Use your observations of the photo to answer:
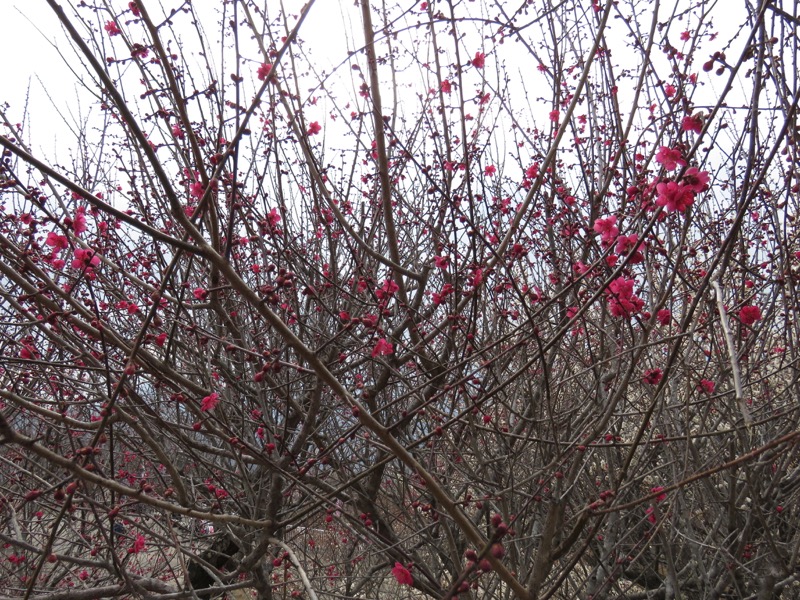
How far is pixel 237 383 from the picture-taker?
4.05 meters

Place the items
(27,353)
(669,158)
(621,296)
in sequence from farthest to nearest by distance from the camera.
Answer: (27,353) → (621,296) → (669,158)

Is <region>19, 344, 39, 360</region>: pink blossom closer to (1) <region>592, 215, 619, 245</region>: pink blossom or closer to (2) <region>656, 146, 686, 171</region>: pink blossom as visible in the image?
(1) <region>592, 215, 619, 245</region>: pink blossom

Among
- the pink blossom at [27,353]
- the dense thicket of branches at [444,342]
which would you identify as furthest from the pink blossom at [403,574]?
the pink blossom at [27,353]

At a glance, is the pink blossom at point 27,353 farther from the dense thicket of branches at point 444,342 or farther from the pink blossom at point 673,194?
the pink blossom at point 673,194

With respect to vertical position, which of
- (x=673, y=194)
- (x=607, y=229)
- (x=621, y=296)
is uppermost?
(x=607, y=229)

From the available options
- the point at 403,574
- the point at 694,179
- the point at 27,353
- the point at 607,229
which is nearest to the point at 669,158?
the point at 694,179

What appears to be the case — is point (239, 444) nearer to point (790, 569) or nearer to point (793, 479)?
point (790, 569)

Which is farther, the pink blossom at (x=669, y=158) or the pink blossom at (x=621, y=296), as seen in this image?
the pink blossom at (x=621, y=296)

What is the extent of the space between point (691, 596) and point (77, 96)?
718 centimetres

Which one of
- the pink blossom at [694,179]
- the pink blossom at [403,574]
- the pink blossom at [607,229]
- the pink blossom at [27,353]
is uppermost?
the pink blossom at [27,353]

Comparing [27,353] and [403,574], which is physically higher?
[27,353]

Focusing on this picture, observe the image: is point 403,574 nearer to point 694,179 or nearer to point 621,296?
point 621,296

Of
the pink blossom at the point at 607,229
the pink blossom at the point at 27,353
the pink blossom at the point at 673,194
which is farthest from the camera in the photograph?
the pink blossom at the point at 27,353

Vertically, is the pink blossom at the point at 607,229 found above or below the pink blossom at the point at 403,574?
above
